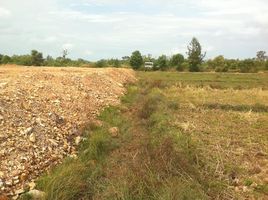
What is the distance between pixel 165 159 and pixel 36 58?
36089 mm

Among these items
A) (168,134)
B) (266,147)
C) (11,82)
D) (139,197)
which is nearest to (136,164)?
(139,197)

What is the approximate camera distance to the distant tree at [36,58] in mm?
41141

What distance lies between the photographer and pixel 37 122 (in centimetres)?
964

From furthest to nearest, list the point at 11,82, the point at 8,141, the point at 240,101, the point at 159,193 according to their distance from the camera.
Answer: the point at 240,101 → the point at 11,82 → the point at 8,141 → the point at 159,193

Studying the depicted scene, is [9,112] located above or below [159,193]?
above

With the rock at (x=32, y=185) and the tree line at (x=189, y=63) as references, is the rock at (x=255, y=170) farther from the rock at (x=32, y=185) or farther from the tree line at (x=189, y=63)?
the tree line at (x=189, y=63)

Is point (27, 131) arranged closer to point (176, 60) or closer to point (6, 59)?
point (6, 59)

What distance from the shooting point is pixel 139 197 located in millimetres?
6484

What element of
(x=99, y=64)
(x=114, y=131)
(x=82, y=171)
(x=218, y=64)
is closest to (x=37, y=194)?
(x=82, y=171)

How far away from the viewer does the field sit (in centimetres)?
676

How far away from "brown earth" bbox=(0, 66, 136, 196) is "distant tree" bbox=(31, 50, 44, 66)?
26.9m

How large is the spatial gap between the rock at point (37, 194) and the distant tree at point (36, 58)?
35.4 meters

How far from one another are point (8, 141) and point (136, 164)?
108 inches

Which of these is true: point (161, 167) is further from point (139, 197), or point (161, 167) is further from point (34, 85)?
point (34, 85)
